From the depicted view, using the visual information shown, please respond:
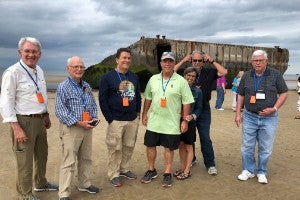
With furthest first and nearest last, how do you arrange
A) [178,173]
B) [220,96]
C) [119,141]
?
[220,96] < [178,173] < [119,141]

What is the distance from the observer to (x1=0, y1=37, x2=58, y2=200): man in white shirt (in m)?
3.77

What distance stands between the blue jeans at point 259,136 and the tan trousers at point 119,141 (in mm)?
1625

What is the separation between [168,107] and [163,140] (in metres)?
0.48

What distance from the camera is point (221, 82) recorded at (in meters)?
13.4

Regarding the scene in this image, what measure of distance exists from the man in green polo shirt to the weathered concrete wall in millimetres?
18062

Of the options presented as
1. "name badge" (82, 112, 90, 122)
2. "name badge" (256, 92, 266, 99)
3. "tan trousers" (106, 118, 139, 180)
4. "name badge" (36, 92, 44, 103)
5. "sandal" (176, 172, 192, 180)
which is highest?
"name badge" (36, 92, 44, 103)

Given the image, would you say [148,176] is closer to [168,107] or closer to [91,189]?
[91,189]

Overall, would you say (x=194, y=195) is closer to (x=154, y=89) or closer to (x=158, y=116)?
(x=158, y=116)

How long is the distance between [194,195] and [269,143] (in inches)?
53.3

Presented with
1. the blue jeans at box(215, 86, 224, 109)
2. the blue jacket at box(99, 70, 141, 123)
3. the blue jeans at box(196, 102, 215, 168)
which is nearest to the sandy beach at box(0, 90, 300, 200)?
the blue jeans at box(196, 102, 215, 168)

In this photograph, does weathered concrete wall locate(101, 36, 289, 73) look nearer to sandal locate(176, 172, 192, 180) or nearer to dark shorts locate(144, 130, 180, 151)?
sandal locate(176, 172, 192, 180)

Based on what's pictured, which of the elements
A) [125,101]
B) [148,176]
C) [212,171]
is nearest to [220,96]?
[212,171]

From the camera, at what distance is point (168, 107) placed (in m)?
4.57

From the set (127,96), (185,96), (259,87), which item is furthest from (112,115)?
(259,87)
